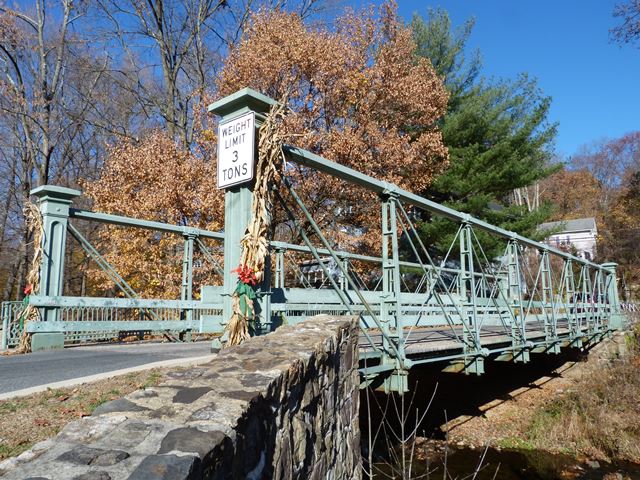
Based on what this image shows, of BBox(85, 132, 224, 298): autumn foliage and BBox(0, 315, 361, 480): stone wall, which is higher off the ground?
BBox(85, 132, 224, 298): autumn foliage

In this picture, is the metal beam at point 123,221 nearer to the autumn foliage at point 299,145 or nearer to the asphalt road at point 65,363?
the asphalt road at point 65,363

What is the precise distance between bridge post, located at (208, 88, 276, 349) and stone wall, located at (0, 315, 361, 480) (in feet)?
1.79

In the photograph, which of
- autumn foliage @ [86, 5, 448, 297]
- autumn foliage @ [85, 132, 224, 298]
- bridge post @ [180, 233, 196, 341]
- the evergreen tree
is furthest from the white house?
bridge post @ [180, 233, 196, 341]

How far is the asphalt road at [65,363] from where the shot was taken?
14.7 feet

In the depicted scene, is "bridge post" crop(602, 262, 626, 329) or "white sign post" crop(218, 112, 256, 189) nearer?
"white sign post" crop(218, 112, 256, 189)

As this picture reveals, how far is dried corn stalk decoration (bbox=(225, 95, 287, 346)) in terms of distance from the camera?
13.3 feet

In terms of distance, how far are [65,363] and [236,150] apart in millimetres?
3058

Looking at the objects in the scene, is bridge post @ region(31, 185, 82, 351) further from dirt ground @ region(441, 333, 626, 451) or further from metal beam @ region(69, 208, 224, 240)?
dirt ground @ region(441, 333, 626, 451)

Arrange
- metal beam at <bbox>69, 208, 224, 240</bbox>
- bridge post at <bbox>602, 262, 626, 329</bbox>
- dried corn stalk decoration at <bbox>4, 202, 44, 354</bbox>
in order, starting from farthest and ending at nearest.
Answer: bridge post at <bbox>602, 262, 626, 329</bbox> → metal beam at <bbox>69, 208, 224, 240</bbox> → dried corn stalk decoration at <bbox>4, 202, 44, 354</bbox>

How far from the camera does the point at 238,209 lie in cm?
427

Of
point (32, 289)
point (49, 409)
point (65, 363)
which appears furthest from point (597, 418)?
point (32, 289)

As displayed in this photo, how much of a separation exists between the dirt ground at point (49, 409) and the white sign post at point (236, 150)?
1.74 meters

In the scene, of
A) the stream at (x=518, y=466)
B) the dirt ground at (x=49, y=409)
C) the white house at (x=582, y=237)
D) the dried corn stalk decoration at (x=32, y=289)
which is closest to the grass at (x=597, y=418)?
the stream at (x=518, y=466)

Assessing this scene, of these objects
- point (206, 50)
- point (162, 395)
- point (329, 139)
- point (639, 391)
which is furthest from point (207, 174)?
point (162, 395)
